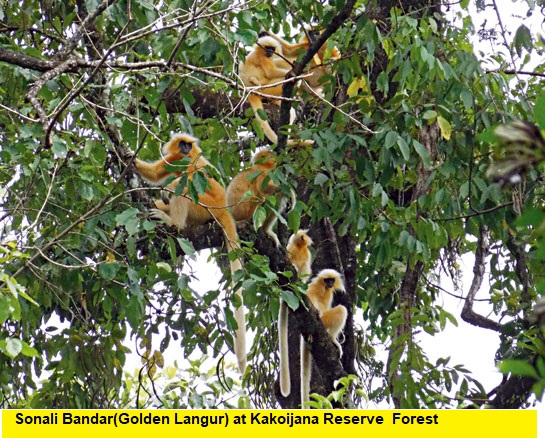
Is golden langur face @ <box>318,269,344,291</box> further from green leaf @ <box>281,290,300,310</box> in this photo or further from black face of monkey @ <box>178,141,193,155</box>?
green leaf @ <box>281,290,300,310</box>

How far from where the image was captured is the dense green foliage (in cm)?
378

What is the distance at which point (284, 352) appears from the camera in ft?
16.2

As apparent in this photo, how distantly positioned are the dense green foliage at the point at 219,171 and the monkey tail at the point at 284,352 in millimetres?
312

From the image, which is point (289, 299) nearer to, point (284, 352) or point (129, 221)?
point (129, 221)

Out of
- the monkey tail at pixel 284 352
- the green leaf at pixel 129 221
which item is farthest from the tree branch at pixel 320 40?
the monkey tail at pixel 284 352

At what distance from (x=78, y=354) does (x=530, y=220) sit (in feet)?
13.4

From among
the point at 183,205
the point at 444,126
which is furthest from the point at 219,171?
the point at 444,126

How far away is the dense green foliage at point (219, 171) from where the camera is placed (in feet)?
12.4

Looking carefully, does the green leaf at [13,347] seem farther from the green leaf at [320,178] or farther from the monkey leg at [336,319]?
the monkey leg at [336,319]

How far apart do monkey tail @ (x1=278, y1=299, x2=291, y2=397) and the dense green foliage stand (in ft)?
1.02

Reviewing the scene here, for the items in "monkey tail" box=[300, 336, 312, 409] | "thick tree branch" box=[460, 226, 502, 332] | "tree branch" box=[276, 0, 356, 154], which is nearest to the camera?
"tree branch" box=[276, 0, 356, 154]

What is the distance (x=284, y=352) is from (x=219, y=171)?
49.8 inches

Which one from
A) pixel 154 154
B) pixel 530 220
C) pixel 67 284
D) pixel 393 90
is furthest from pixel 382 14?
pixel 530 220

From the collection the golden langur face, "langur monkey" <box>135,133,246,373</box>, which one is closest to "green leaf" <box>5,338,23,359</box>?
"langur monkey" <box>135,133,246,373</box>
